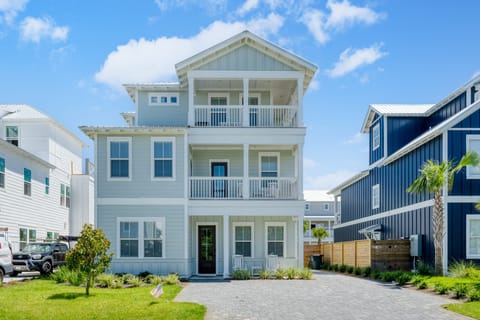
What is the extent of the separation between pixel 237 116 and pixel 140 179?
5.32 metres

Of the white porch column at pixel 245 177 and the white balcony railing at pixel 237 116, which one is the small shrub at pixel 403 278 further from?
the white balcony railing at pixel 237 116

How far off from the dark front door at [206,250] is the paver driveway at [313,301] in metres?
4.07

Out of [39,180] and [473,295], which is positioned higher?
[39,180]

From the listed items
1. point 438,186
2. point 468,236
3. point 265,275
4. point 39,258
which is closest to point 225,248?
point 265,275

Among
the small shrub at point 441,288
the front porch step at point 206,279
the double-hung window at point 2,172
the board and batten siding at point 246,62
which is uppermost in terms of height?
the board and batten siding at point 246,62

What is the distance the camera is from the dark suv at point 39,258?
21981 millimetres

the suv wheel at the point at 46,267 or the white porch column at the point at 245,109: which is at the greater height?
the white porch column at the point at 245,109

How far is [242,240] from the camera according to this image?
914 inches

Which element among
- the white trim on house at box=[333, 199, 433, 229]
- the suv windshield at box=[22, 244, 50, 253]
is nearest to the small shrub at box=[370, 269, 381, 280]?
the white trim on house at box=[333, 199, 433, 229]

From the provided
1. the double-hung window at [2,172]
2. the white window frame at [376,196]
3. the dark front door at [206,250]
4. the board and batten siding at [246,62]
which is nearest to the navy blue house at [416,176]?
the white window frame at [376,196]

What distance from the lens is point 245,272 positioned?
2075 cm

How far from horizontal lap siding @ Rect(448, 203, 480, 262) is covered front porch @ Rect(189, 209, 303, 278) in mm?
6403

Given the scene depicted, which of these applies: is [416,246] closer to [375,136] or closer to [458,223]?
[458,223]

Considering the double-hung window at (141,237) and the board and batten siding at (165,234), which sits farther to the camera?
the double-hung window at (141,237)
